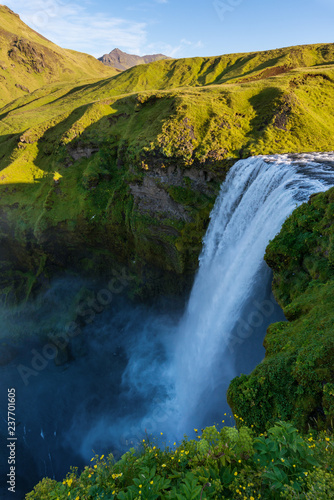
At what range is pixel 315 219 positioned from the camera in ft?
34.2

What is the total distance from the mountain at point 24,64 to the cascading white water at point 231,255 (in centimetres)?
11523

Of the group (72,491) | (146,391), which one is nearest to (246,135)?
(146,391)

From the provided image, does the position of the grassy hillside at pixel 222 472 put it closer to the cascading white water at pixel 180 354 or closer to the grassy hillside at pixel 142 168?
the cascading white water at pixel 180 354

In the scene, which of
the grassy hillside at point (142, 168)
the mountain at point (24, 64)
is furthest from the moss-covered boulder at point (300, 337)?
the mountain at point (24, 64)

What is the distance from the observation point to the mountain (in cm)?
11719

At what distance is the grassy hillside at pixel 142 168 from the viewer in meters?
24.3

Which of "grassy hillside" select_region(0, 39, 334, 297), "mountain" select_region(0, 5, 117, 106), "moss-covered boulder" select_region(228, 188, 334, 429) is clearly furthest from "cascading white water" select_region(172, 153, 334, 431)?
"mountain" select_region(0, 5, 117, 106)

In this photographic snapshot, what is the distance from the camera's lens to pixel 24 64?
413 feet

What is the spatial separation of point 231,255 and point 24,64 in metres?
162

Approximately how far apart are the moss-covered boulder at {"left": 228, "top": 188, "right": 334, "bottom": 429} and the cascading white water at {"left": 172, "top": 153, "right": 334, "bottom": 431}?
220 cm

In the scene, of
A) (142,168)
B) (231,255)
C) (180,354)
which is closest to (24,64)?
(142,168)

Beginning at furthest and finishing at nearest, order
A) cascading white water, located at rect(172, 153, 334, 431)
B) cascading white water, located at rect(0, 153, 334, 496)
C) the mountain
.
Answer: the mountain → cascading white water, located at rect(0, 153, 334, 496) → cascading white water, located at rect(172, 153, 334, 431)

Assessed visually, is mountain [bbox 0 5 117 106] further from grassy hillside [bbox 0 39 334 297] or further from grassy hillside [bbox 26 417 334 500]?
grassy hillside [bbox 26 417 334 500]

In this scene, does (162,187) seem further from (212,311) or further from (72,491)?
(72,491)
